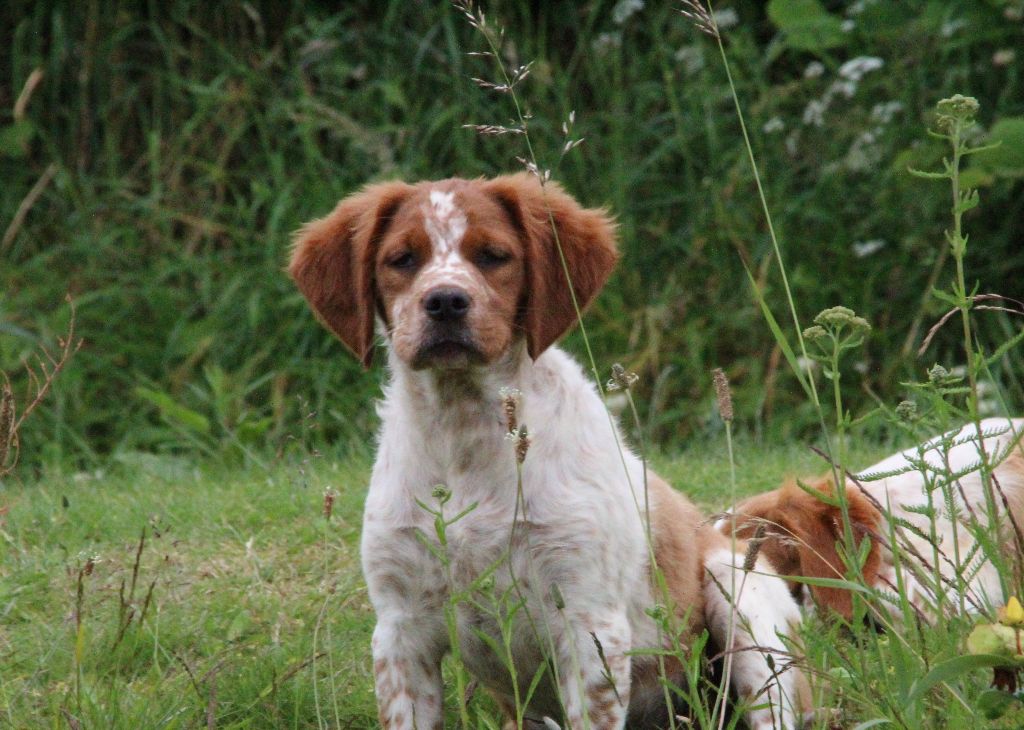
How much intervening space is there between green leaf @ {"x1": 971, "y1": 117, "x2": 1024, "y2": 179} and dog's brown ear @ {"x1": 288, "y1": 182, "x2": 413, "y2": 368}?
10.6 feet

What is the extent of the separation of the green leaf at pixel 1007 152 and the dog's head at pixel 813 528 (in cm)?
249

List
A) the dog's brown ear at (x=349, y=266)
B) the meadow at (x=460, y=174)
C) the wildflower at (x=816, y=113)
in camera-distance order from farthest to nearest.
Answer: the wildflower at (x=816, y=113) → the meadow at (x=460, y=174) → the dog's brown ear at (x=349, y=266)

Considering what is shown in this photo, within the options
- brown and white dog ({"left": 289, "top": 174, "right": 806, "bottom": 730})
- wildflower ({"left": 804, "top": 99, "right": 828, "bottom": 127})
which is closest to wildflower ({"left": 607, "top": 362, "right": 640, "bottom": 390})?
brown and white dog ({"left": 289, "top": 174, "right": 806, "bottom": 730})

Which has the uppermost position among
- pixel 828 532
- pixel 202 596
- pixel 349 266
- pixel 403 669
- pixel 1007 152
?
pixel 1007 152

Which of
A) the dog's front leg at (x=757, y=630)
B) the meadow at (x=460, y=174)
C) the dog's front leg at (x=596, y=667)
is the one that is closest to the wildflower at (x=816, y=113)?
the meadow at (x=460, y=174)

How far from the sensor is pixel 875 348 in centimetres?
677

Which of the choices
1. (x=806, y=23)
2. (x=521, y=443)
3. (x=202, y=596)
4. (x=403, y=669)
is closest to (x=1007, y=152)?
(x=806, y=23)

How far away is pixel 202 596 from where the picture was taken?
404 cm

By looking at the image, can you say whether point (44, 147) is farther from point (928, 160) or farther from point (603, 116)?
point (928, 160)

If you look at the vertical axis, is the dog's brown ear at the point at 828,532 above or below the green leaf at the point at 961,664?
below

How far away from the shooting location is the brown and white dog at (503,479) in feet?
10.2

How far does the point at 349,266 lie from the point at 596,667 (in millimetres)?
1099

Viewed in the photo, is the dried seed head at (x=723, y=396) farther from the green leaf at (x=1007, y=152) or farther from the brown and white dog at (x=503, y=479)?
the green leaf at (x=1007, y=152)

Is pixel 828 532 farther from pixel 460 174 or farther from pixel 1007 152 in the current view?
pixel 460 174
